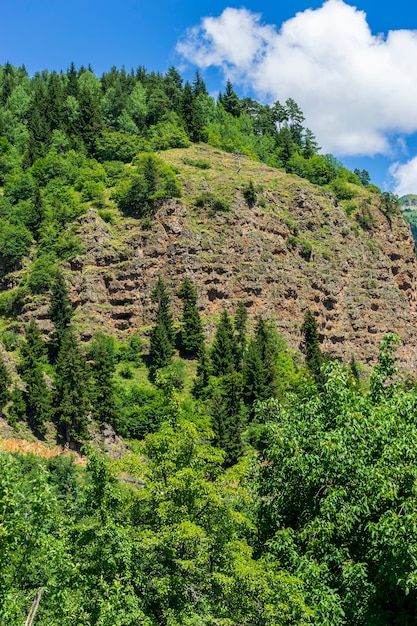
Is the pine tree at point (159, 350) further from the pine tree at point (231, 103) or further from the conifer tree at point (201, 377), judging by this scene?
the pine tree at point (231, 103)

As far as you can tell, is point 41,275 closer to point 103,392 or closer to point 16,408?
point 103,392

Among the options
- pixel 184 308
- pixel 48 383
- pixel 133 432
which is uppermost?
pixel 184 308

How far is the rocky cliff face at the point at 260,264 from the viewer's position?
8288 cm

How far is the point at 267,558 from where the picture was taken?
15.6 m

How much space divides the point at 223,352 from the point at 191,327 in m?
6.00

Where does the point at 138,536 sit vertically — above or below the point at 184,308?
below

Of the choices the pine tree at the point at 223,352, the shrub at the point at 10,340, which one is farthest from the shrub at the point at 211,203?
the shrub at the point at 10,340

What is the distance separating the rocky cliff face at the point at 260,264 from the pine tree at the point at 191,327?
10.6 feet

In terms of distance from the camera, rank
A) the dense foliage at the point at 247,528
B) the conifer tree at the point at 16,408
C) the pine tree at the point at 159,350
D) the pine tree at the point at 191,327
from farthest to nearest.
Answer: the pine tree at the point at 191,327
the pine tree at the point at 159,350
the conifer tree at the point at 16,408
the dense foliage at the point at 247,528

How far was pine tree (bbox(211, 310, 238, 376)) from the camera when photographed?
71312mm

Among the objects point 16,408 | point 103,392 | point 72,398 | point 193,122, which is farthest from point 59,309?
point 193,122

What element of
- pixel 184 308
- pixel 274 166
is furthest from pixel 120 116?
pixel 184 308

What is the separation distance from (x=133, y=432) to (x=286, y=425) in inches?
1905

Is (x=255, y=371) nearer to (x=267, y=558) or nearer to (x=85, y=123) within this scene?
(x=267, y=558)
